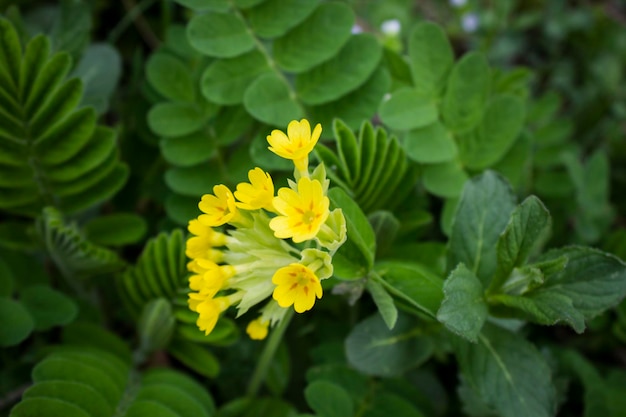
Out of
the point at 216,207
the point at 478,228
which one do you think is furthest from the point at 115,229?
the point at 478,228

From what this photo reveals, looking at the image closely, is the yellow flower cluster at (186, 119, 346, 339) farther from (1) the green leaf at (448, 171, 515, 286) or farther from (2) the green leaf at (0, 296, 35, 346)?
(2) the green leaf at (0, 296, 35, 346)

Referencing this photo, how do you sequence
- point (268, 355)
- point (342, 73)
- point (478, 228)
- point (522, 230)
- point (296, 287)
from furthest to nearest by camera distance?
point (342, 73) < point (268, 355) < point (478, 228) < point (522, 230) < point (296, 287)

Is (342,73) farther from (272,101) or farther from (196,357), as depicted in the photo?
(196,357)

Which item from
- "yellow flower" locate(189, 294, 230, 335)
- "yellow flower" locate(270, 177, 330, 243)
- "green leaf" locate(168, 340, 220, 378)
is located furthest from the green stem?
"yellow flower" locate(270, 177, 330, 243)

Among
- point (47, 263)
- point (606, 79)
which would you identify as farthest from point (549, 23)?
point (47, 263)

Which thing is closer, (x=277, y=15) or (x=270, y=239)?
(x=270, y=239)

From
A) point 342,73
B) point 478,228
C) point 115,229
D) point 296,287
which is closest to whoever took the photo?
point 296,287

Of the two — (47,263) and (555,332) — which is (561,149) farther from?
(47,263)
